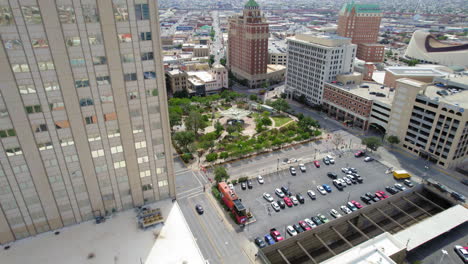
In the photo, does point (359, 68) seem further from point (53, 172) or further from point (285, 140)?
point (53, 172)

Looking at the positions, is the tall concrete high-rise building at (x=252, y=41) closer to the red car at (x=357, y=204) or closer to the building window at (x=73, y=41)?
the red car at (x=357, y=204)

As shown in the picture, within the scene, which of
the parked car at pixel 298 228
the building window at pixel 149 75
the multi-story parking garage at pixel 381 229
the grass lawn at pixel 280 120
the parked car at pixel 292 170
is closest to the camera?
the building window at pixel 149 75

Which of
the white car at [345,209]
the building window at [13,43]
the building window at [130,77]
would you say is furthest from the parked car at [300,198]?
the building window at [13,43]

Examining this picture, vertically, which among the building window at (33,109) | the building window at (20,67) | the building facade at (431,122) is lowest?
the building facade at (431,122)

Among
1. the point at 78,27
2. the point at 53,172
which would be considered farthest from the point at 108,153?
the point at 78,27

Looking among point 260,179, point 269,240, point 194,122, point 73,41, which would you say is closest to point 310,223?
point 269,240

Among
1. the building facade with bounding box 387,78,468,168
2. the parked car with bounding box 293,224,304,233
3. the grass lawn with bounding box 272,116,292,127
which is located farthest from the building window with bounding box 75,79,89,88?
the building facade with bounding box 387,78,468,168
